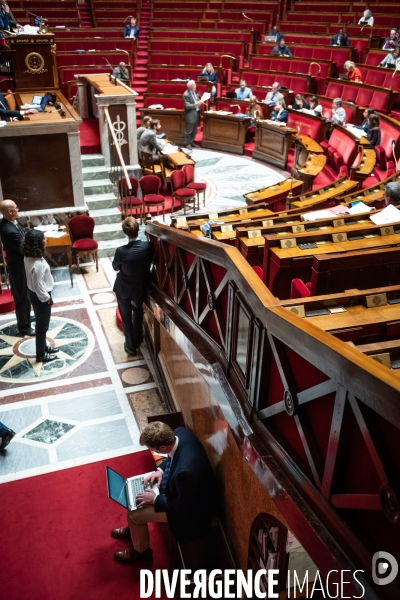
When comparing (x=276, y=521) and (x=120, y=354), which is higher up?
(x=276, y=521)

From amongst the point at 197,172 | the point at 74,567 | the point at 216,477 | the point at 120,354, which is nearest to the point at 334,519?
the point at 216,477

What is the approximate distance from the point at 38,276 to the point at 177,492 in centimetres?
255

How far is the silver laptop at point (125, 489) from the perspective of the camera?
3.38 metres

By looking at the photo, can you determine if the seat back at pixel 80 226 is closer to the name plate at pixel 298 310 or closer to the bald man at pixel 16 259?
the bald man at pixel 16 259

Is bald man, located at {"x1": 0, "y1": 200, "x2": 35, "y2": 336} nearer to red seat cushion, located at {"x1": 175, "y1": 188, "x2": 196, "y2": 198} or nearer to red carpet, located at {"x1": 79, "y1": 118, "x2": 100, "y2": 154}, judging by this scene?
red seat cushion, located at {"x1": 175, "y1": 188, "x2": 196, "y2": 198}

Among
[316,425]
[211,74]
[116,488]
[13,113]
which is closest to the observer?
[316,425]

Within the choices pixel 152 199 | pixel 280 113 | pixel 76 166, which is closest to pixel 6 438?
pixel 76 166

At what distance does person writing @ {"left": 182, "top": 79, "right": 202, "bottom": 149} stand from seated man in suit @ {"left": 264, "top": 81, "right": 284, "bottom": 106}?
59.6 inches

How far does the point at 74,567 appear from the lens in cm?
347

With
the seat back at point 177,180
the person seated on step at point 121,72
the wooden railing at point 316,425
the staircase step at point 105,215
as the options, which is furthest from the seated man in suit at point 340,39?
the wooden railing at point 316,425

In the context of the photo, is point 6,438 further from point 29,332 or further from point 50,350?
point 29,332

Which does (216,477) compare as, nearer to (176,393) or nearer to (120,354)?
(176,393)

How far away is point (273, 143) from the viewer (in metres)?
11.1

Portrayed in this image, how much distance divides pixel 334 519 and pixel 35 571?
91.3 inches
